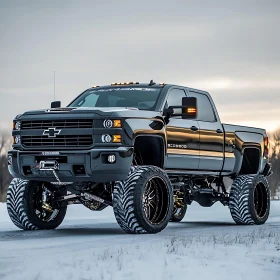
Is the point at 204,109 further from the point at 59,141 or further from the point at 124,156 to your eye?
the point at 59,141

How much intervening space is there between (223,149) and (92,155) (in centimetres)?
389

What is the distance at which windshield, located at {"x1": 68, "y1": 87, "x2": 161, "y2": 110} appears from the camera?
1340 centimetres

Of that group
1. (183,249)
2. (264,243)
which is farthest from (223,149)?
(183,249)

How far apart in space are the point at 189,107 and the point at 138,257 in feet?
14.9

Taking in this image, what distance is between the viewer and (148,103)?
13328mm

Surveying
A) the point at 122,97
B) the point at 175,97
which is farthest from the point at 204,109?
the point at 122,97

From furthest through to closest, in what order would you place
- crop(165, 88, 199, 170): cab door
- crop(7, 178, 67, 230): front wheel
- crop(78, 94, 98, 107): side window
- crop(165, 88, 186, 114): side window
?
crop(78, 94, 98, 107): side window → crop(165, 88, 186, 114): side window → crop(7, 178, 67, 230): front wheel → crop(165, 88, 199, 170): cab door

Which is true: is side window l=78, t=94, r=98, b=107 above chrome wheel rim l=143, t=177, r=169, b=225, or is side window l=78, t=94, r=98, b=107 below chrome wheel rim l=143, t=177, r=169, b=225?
above

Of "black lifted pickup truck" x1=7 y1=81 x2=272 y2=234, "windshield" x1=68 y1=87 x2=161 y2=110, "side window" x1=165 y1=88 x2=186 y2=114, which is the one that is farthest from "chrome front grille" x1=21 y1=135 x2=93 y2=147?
"side window" x1=165 y1=88 x2=186 y2=114

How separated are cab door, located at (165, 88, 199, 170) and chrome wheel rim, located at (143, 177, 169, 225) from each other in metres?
0.55

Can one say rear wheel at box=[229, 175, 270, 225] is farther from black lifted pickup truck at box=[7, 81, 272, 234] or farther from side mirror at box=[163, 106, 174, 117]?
side mirror at box=[163, 106, 174, 117]

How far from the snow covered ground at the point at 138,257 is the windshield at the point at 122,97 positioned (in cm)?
235

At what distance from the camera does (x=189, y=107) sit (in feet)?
42.0

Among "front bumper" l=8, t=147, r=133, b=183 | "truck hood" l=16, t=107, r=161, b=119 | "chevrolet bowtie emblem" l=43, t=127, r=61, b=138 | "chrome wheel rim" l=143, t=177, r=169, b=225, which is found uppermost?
"truck hood" l=16, t=107, r=161, b=119
